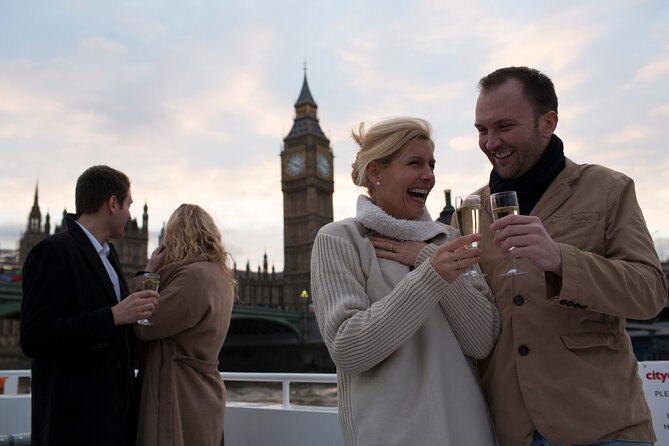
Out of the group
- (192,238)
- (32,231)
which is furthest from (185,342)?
(32,231)

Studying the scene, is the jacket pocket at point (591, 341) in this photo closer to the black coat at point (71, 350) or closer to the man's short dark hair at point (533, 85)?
the man's short dark hair at point (533, 85)

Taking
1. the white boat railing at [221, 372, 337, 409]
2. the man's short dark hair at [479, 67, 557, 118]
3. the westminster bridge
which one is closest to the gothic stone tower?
the westminster bridge

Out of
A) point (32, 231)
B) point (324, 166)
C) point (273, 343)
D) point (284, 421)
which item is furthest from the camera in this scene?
point (324, 166)

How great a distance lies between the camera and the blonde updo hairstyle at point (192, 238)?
2.29m

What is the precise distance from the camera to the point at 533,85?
1.46m

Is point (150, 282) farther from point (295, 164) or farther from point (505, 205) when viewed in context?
point (295, 164)

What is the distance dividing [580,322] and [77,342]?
1.45m

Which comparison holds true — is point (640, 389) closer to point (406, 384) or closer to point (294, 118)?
point (406, 384)

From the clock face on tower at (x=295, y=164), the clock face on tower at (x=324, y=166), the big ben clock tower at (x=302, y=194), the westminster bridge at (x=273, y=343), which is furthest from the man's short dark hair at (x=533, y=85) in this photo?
the clock face on tower at (x=324, y=166)

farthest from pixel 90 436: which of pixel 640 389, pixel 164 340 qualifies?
pixel 640 389

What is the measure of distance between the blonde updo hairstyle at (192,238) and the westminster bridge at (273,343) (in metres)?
26.4

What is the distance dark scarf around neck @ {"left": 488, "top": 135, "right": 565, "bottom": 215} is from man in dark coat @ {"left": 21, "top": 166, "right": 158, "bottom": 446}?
1.20m

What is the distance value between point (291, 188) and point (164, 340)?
48.0 m

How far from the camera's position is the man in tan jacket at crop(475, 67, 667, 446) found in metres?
1.23
